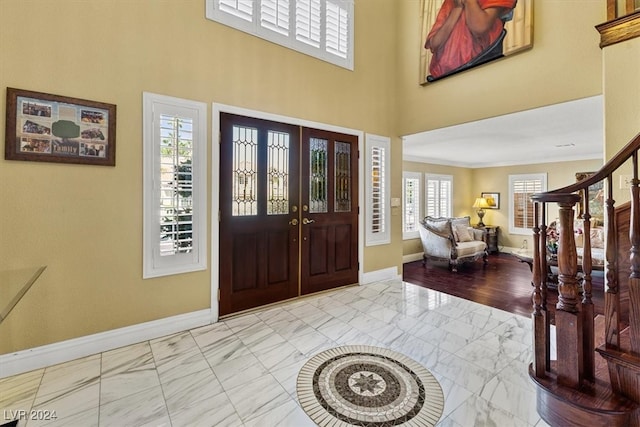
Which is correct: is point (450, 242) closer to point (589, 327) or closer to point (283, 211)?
point (283, 211)

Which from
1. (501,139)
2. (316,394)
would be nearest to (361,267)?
(316,394)

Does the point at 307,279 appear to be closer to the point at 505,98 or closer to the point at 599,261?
the point at 505,98

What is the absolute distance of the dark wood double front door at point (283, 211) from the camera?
10.1ft

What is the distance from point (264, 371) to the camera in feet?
6.91

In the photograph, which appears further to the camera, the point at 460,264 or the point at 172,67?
the point at 460,264

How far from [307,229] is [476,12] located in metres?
3.33

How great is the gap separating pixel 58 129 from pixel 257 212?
1.80 m

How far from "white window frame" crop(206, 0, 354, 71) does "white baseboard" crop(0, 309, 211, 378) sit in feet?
9.98

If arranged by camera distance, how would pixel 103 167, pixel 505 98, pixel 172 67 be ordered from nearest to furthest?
1. pixel 103 167
2. pixel 172 67
3. pixel 505 98

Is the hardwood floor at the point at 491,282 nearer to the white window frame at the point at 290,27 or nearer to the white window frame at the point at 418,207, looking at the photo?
the white window frame at the point at 418,207

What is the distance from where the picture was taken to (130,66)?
2.52 m

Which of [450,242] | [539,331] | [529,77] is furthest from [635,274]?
[450,242]

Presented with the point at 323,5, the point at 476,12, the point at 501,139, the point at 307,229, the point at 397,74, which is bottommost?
the point at 307,229

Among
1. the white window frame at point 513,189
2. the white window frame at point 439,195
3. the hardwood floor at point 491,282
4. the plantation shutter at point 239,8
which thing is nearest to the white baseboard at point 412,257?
the hardwood floor at point 491,282
